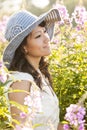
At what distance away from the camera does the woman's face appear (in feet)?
11.0

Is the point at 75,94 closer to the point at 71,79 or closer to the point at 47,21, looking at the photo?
the point at 71,79

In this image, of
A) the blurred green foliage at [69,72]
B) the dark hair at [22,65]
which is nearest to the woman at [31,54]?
the dark hair at [22,65]

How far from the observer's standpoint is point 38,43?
3371 millimetres

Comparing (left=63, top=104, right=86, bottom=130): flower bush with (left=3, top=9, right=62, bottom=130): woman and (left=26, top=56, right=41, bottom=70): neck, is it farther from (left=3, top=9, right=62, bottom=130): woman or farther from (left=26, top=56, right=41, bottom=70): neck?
(left=26, top=56, right=41, bottom=70): neck

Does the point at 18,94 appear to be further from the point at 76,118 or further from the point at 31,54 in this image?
the point at 76,118

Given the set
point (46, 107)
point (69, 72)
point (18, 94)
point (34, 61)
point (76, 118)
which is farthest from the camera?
point (69, 72)

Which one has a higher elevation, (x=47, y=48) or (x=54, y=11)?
(x=54, y=11)

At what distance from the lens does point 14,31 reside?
347 centimetres

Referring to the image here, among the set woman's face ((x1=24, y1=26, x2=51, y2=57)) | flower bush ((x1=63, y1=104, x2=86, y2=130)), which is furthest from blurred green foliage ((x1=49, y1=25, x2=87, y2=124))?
flower bush ((x1=63, y1=104, x2=86, y2=130))

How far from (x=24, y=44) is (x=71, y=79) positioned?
30.5 inches

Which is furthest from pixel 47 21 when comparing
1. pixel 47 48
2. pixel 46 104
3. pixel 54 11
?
pixel 46 104

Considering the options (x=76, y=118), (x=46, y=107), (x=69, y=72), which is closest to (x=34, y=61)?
(x=46, y=107)

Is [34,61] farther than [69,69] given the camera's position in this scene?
No

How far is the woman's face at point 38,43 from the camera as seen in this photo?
3.36 m
